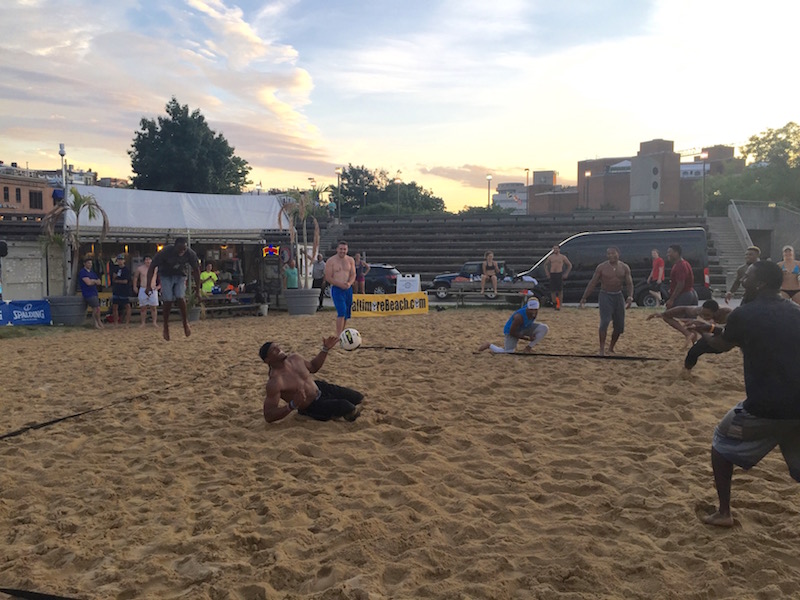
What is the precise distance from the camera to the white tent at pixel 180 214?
17.3m

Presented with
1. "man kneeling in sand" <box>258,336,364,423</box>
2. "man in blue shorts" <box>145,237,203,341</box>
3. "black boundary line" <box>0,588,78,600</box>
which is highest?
"man in blue shorts" <box>145,237,203,341</box>

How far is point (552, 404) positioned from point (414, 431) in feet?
6.10

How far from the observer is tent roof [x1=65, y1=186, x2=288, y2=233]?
17.3 metres

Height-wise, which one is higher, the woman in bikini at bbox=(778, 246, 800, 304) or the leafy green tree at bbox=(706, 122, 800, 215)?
the leafy green tree at bbox=(706, 122, 800, 215)

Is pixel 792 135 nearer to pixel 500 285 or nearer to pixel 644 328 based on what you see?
pixel 500 285

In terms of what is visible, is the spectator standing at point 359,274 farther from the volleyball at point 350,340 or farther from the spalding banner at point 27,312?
the volleyball at point 350,340

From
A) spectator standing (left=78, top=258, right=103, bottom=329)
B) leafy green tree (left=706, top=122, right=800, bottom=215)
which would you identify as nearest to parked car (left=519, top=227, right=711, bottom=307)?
spectator standing (left=78, top=258, right=103, bottom=329)

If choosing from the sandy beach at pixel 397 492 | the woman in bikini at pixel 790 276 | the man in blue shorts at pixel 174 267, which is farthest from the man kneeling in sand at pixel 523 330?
the man in blue shorts at pixel 174 267

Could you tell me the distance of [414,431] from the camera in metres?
6.08

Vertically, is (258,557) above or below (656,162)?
below

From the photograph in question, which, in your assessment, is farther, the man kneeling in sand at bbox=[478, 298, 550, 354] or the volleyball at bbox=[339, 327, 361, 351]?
the man kneeling in sand at bbox=[478, 298, 550, 354]

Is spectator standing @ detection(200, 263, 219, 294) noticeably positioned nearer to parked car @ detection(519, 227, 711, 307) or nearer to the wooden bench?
the wooden bench

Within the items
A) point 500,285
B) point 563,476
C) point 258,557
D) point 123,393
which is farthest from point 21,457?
point 500,285

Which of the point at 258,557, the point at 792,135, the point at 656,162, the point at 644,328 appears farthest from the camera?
the point at 656,162
